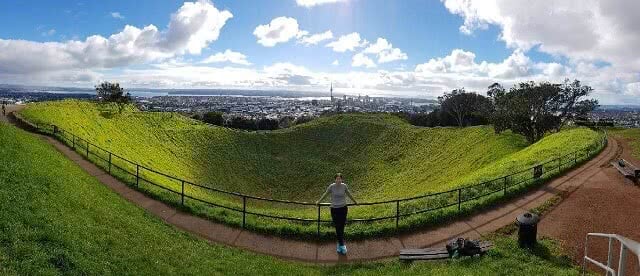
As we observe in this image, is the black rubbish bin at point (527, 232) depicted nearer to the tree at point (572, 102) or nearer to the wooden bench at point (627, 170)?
the wooden bench at point (627, 170)

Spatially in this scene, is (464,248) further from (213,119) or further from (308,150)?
(213,119)

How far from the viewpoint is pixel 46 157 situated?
17.2 metres

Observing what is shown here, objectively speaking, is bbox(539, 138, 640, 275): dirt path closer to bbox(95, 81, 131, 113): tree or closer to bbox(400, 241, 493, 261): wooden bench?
bbox(400, 241, 493, 261): wooden bench

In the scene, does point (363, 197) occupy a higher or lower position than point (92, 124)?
lower

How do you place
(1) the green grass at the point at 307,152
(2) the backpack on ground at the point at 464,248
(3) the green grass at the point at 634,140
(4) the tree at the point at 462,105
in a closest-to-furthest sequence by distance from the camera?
(2) the backpack on ground at the point at 464,248
(3) the green grass at the point at 634,140
(1) the green grass at the point at 307,152
(4) the tree at the point at 462,105

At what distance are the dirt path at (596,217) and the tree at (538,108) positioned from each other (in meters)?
21.8

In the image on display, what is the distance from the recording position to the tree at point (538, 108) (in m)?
40.6

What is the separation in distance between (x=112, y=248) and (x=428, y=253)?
7.48m

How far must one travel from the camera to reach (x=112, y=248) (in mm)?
9422

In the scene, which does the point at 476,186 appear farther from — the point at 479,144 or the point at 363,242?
the point at 479,144

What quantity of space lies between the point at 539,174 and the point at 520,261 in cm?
1017

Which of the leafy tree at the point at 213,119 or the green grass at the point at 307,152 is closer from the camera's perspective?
the green grass at the point at 307,152

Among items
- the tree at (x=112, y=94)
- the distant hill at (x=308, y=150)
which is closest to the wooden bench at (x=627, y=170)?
the distant hill at (x=308, y=150)

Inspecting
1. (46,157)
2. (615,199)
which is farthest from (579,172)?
(46,157)
